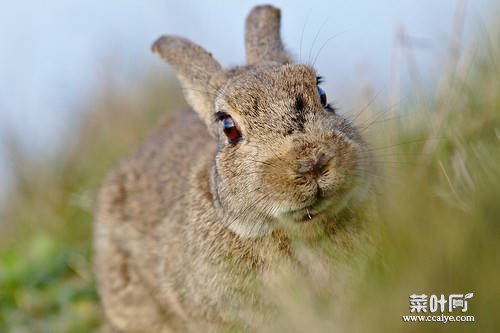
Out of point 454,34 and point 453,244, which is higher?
point 454,34

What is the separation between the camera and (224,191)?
18.8ft

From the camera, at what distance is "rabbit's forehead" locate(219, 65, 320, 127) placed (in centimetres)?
548

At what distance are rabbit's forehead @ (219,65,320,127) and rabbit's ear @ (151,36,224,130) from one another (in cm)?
103

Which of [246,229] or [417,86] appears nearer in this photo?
[246,229]

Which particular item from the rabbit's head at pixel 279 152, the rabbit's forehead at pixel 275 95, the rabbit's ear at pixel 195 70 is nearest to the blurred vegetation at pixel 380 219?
the rabbit's head at pixel 279 152

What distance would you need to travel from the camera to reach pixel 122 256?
762 centimetres

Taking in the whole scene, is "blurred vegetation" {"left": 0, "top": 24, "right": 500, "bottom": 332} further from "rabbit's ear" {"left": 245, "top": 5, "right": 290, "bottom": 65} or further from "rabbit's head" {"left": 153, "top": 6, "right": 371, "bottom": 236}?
"rabbit's ear" {"left": 245, "top": 5, "right": 290, "bottom": 65}

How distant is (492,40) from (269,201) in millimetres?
2431

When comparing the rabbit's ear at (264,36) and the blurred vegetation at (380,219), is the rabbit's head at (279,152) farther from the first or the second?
the rabbit's ear at (264,36)

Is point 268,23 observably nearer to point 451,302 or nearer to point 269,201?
point 269,201

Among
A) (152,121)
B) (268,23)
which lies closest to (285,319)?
(268,23)

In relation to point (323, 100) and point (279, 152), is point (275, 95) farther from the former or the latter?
point (279, 152)

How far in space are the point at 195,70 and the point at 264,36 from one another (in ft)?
2.10

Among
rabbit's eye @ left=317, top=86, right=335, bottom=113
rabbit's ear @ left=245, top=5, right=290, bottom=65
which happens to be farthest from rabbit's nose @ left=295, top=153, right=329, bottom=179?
rabbit's ear @ left=245, top=5, right=290, bottom=65
